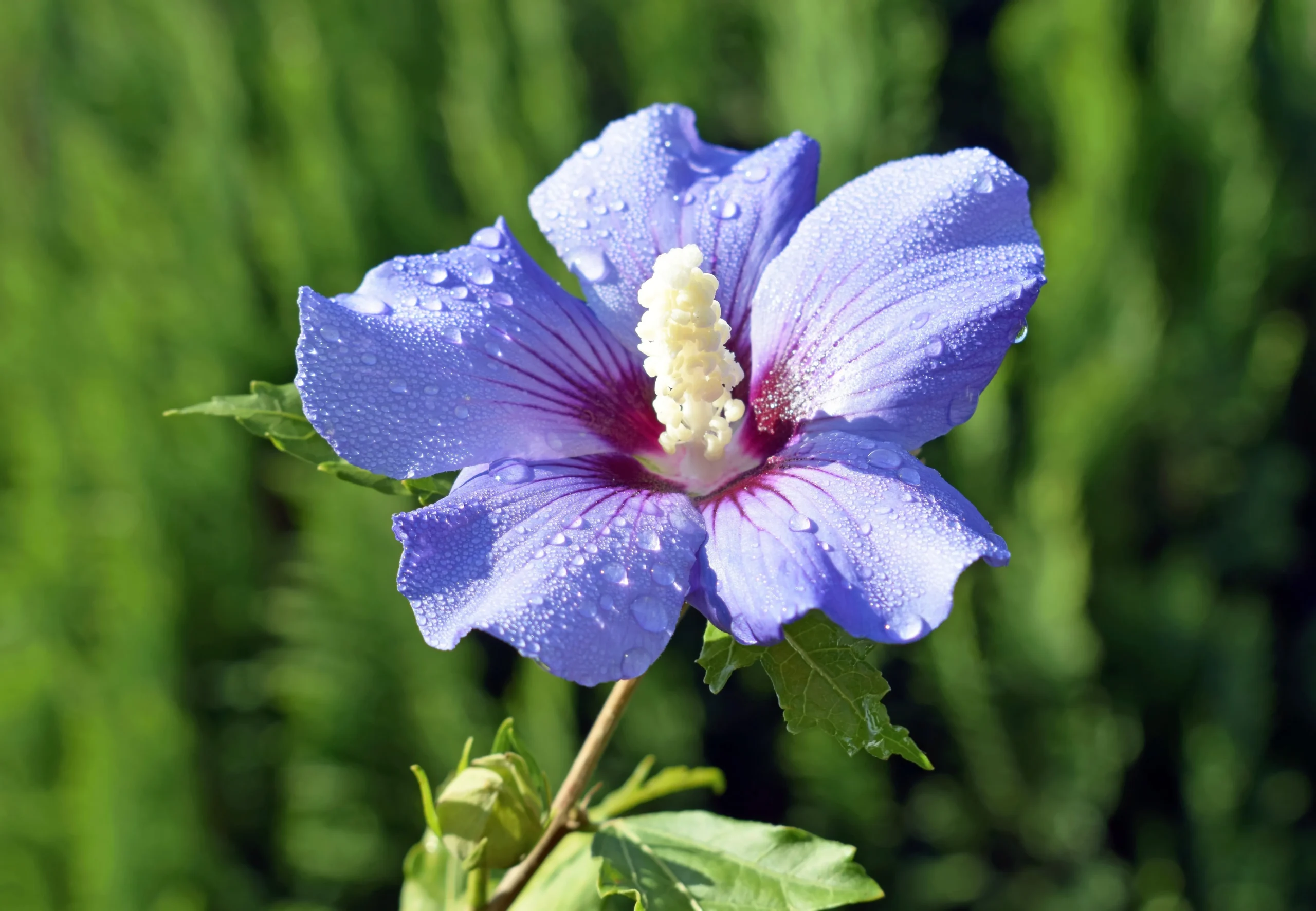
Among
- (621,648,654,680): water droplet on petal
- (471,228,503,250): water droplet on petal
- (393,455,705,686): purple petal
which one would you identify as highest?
(471,228,503,250): water droplet on petal

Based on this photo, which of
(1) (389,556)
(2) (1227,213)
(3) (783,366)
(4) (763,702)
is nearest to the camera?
(3) (783,366)

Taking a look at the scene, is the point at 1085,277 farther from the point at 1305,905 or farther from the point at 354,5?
the point at 354,5

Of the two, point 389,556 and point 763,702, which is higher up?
point 389,556

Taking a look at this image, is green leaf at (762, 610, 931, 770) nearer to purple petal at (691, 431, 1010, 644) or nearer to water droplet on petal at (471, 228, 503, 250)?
purple petal at (691, 431, 1010, 644)

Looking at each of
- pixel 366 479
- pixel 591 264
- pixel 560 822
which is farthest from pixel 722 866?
pixel 591 264

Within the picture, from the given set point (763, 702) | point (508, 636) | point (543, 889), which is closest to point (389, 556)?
point (763, 702)

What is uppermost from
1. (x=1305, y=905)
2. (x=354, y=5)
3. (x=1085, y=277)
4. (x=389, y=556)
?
(x=354, y=5)

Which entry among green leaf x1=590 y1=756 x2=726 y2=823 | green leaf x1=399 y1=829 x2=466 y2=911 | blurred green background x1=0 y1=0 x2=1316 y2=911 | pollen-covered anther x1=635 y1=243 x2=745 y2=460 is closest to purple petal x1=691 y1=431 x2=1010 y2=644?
pollen-covered anther x1=635 y1=243 x2=745 y2=460
